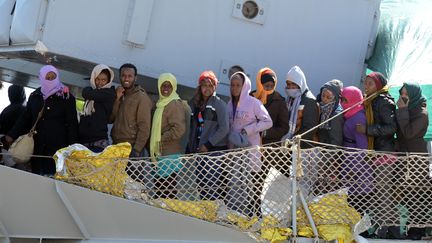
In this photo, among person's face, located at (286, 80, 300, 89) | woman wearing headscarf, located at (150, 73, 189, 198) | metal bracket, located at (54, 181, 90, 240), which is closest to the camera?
metal bracket, located at (54, 181, 90, 240)

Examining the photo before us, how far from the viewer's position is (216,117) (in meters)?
6.45

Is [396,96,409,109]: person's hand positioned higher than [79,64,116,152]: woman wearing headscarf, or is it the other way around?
[396,96,409,109]: person's hand

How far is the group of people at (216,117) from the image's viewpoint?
254 inches

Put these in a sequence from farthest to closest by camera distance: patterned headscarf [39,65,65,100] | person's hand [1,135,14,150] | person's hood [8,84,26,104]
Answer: person's hood [8,84,26,104], person's hand [1,135,14,150], patterned headscarf [39,65,65,100]

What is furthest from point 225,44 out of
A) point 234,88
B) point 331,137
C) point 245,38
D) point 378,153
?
point 378,153

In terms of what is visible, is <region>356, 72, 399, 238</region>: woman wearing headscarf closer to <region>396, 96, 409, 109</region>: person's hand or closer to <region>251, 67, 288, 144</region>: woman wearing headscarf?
<region>396, 96, 409, 109</region>: person's hand

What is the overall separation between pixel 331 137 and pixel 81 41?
2410mm

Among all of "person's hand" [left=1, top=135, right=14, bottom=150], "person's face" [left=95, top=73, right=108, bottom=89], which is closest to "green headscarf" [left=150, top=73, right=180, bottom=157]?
"person's face" [left=95, top=73, right=108, bottom=89]

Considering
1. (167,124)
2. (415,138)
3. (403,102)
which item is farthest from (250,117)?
(415,138)

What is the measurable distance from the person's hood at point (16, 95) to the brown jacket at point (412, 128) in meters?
3.91

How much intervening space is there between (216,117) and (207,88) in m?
0.28

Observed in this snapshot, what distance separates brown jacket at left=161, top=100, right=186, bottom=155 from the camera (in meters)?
6.50

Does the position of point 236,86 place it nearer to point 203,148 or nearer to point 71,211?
point 203,148

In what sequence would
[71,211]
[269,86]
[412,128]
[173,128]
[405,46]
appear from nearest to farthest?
[71,211]
[412,128]
[173,128]
[269,86]
[405,46]
